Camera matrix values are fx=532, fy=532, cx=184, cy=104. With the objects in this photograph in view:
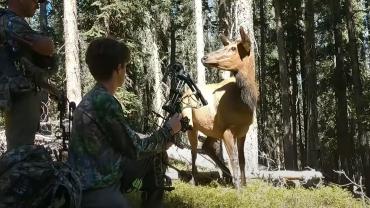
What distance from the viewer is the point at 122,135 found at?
3.54 meters

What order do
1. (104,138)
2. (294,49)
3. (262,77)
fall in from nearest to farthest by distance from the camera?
1. (104,138)
2. (294,49)
3. (262,77)

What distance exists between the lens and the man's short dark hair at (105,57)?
11.7 feet

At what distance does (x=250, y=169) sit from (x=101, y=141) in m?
8.37

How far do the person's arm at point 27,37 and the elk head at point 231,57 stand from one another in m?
4.64

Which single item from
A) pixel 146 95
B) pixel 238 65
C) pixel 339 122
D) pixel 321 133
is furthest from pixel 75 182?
pixel 321 133

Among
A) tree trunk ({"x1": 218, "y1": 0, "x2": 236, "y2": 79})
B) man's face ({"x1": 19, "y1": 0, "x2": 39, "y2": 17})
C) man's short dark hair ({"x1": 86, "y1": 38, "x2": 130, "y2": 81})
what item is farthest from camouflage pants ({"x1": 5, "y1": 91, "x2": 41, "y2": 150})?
tree trunk ({"x1": 218, "y1": 0, "x2": 236, "y2": 79})

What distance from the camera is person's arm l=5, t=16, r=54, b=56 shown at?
4.79 m

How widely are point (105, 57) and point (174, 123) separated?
0.71 m

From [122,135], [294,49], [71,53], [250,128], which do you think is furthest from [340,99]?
[122,135]

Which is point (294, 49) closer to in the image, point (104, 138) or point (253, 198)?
point (253, 198)

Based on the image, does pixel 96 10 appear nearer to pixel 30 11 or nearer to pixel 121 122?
pixel 30 11

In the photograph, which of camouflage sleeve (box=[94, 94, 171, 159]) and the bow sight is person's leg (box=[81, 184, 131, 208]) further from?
the bow sight

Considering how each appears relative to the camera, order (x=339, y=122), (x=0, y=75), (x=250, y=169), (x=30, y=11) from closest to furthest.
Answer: (x=0, y=75)
(x=30, y=11)
(x=250, y=169)
(x=339, y=122)

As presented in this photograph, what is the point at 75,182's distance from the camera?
252 cm
